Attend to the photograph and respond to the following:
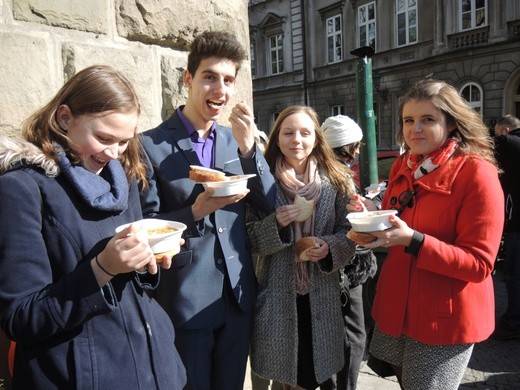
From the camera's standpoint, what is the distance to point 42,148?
1.37 meters

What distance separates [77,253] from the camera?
1.36 metres

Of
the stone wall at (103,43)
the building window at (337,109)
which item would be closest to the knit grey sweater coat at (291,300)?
the stone wall at (103,43)

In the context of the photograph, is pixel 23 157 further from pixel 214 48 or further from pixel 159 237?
pixel 214 48

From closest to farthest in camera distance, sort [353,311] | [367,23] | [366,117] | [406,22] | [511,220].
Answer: [353,311] → [511,220] → [366,117] → [406,22] → [367,23]

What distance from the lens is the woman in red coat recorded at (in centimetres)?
193

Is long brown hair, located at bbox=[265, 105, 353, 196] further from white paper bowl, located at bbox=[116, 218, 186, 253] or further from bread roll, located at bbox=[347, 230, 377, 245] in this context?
white paper bowl, located at bbox=[116, 218, 186, 253]

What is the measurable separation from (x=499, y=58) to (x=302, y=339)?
54.4ft

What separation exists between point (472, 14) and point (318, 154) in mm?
17058

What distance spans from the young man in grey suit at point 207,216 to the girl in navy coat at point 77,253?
1.40 feet

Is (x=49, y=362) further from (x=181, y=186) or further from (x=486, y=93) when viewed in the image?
(x=486, y=93)

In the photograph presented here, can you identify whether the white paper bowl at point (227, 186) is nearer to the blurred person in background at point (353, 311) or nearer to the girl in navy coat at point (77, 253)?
the girl in navy coat at point (77, 253)

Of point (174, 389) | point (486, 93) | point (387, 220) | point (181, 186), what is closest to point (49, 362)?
point (174, 389)

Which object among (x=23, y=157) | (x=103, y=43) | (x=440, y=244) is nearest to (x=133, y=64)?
(x=103, y=43)

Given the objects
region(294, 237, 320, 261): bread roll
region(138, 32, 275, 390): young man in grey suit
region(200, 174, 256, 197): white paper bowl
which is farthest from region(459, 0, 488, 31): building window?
region(200, 174, 256, 197): white paper bowl
